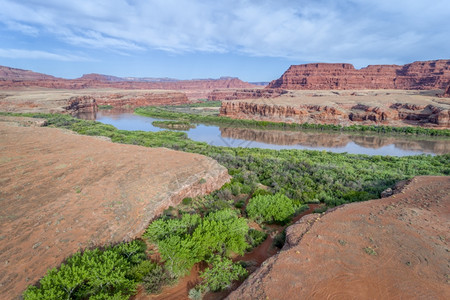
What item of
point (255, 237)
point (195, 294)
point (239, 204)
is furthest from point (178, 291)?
point (239, 204)

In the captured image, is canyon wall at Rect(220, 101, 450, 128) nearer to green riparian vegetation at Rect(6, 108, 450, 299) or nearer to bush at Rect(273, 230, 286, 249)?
green riparian vegetation at Rect(6, 108, 450, 299)

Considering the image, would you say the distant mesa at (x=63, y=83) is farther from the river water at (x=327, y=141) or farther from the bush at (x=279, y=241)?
the bush at (x=279, y=241)

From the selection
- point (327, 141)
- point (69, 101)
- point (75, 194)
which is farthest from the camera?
point (69, 101)

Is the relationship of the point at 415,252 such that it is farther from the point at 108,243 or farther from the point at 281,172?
the point at 281,172

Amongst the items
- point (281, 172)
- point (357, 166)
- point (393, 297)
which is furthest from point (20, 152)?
point (357, 166)

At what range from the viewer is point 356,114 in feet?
164

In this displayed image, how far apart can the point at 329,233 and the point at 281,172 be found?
34.5 ft

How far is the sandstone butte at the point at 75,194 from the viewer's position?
6.90 metres

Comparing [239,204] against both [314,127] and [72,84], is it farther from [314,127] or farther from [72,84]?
[72,84]

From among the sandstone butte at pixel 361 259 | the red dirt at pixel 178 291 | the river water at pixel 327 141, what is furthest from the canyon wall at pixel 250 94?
the red dirt at pixel 178 291

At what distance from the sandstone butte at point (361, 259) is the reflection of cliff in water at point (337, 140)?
2760 centimetres

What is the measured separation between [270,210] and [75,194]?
8.94 meters

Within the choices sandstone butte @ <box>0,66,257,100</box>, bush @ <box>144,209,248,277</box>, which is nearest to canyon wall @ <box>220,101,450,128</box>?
bush @ <box>144,209,248,277</box>

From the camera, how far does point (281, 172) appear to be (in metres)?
17.7
